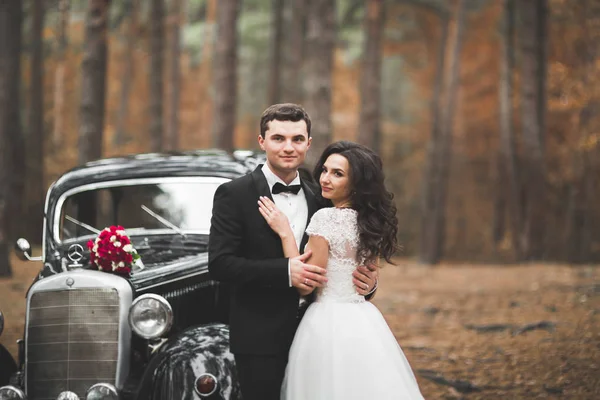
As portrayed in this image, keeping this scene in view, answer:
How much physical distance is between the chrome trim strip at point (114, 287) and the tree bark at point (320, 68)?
7156 millimetres

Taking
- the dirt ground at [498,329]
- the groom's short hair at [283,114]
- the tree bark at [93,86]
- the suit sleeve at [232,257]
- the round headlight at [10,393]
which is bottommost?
the dirt ground at [498,329]

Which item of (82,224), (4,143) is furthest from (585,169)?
(82,224)

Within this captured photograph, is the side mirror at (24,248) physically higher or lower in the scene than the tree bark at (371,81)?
lower

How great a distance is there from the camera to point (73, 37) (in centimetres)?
3334

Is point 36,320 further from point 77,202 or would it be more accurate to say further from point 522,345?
point 522,345

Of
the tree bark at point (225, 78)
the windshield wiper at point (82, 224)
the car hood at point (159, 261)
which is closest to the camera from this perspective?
the car hood at point (159, 261)

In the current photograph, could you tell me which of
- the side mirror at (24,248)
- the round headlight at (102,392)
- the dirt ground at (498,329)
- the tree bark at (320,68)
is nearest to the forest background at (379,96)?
the tree bark at (320,68)

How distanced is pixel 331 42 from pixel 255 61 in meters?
26.9

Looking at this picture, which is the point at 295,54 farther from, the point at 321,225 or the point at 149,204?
the point at 321,225

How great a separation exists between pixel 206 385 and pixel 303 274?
3.68 ft

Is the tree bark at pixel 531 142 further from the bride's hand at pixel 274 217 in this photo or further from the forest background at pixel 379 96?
the bride's hand at pixel 274 217

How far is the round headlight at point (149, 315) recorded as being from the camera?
518 centimetres

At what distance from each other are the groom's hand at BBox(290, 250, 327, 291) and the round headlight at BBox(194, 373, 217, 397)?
1.00m

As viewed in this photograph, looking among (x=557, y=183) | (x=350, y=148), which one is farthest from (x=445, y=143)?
(x=350, y=148)
